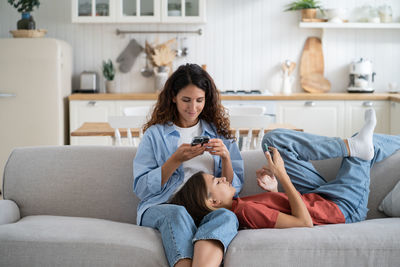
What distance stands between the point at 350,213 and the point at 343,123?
9.11 feet

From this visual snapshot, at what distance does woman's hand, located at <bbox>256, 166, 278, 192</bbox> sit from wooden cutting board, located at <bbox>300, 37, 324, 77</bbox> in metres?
3.21

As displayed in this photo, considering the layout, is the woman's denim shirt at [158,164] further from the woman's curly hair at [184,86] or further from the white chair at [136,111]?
the white chair at [136,111]

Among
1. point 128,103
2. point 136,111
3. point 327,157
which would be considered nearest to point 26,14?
point 128,103

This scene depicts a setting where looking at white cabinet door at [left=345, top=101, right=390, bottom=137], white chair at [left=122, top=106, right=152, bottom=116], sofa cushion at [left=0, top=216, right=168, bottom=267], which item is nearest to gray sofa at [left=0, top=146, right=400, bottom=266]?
sofa cushion at [left=0, top=216, right=168, bottom=267]

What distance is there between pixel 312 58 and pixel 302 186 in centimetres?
319

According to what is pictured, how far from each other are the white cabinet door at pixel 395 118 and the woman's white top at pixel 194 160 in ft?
9.17

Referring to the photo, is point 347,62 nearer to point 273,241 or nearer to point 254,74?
point 254,74

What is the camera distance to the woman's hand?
7.36ft

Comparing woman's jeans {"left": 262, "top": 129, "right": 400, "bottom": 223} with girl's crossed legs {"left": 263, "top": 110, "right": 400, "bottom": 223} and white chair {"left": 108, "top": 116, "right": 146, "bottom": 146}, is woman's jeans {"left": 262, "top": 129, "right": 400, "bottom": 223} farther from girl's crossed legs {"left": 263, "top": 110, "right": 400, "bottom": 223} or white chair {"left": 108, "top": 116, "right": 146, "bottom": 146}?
white chair {"left": 108, "top": 116, "right": 146, "bottom": 146}

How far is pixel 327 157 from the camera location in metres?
2.31

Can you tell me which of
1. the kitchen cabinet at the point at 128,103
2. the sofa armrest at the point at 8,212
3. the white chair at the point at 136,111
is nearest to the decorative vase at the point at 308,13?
the kitchen cabinet at the point at 128,103

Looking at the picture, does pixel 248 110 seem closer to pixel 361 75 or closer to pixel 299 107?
pixel 299 107

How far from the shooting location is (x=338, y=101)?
4828mm

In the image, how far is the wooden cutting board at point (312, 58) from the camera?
5.27 m
